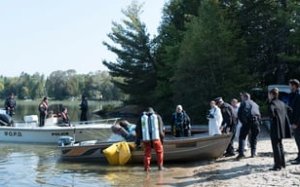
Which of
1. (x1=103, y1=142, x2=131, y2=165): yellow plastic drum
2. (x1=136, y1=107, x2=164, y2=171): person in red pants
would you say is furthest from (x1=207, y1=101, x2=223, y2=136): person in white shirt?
(x1=103, y1=142, x2=131, y2=165): yellow plastic drum

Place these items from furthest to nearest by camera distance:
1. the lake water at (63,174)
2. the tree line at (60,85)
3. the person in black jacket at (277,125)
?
the tree line at (60,85) → the lake water at (63,174) → the person in black jacket at (277,125)

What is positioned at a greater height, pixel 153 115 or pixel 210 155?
pixel 153 115

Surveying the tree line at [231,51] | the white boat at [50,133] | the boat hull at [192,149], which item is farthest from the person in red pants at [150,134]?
the tree line at [231,51]

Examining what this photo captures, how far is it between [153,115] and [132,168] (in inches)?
84.6

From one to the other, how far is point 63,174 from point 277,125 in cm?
683

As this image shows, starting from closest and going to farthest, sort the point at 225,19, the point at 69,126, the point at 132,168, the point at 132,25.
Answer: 1. the point at 132,168
2. the point at 69,126
3. the point at 225,19
4. the point at 132,25

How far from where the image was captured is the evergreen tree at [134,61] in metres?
49.0

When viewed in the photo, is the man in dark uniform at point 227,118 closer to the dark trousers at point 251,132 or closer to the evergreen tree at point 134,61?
the dark trousers at point 251,132

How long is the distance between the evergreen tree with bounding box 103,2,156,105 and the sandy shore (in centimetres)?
3125

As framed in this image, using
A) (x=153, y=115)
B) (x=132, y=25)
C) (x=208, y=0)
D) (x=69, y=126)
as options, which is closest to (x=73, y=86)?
(x=132, y=25)

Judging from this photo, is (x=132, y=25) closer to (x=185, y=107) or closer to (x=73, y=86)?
(x=185, y=107)

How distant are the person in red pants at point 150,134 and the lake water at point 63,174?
0.47 metres

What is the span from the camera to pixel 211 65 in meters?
34.5

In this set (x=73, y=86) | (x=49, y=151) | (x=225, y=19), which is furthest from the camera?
(x=73, y=86)
